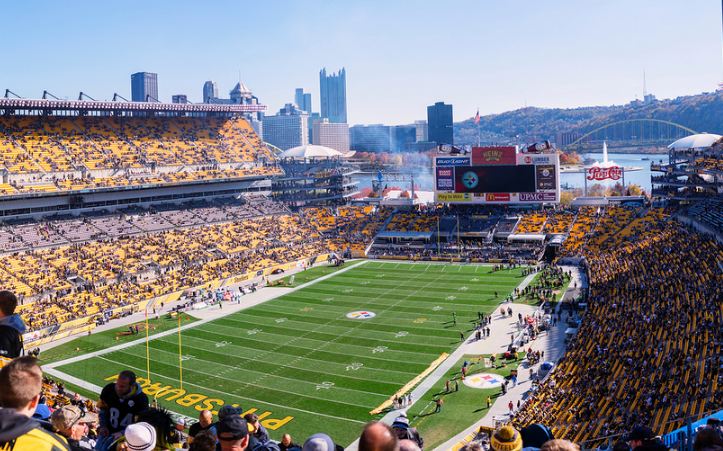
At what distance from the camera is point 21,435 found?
363cm

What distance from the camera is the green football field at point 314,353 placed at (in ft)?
87.5

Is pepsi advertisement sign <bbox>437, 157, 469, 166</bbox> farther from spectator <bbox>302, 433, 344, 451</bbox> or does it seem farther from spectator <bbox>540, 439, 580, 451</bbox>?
spectator <bbox>540, 439, 580, 451</bbox>

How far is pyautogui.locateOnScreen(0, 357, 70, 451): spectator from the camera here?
11.8 feet

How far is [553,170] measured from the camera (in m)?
59.6

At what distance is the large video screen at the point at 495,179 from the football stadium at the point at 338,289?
7.5 inches

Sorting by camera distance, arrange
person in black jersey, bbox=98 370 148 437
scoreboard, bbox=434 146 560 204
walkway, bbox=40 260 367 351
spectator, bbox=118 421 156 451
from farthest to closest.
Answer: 1. scoreboard, bbox=434 146 560 204
2. walkway, bbox=40 260 367 351
3. person in black jersey, bbox=98 370 148 437
4. spectator, bbox=118 421 156 451

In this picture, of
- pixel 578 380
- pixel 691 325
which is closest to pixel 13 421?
pixel 578 380

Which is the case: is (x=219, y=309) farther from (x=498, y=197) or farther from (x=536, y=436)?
(x=536, y=436)

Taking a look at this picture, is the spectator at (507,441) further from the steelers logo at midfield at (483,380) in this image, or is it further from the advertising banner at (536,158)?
the advertising banner at (536,158)

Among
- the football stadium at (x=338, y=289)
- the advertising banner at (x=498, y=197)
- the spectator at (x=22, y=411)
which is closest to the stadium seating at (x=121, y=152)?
the football stadium at (x=338, y=289)

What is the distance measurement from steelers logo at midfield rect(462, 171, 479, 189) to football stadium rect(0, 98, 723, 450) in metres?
0.14

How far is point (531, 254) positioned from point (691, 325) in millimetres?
29078

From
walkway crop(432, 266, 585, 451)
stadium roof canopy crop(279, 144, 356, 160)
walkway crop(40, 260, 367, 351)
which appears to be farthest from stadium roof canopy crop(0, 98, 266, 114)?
walkway crop(432, 266, 585, 451)

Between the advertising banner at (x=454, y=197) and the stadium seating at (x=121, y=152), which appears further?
the advertising banner at (x=454, y=197)
